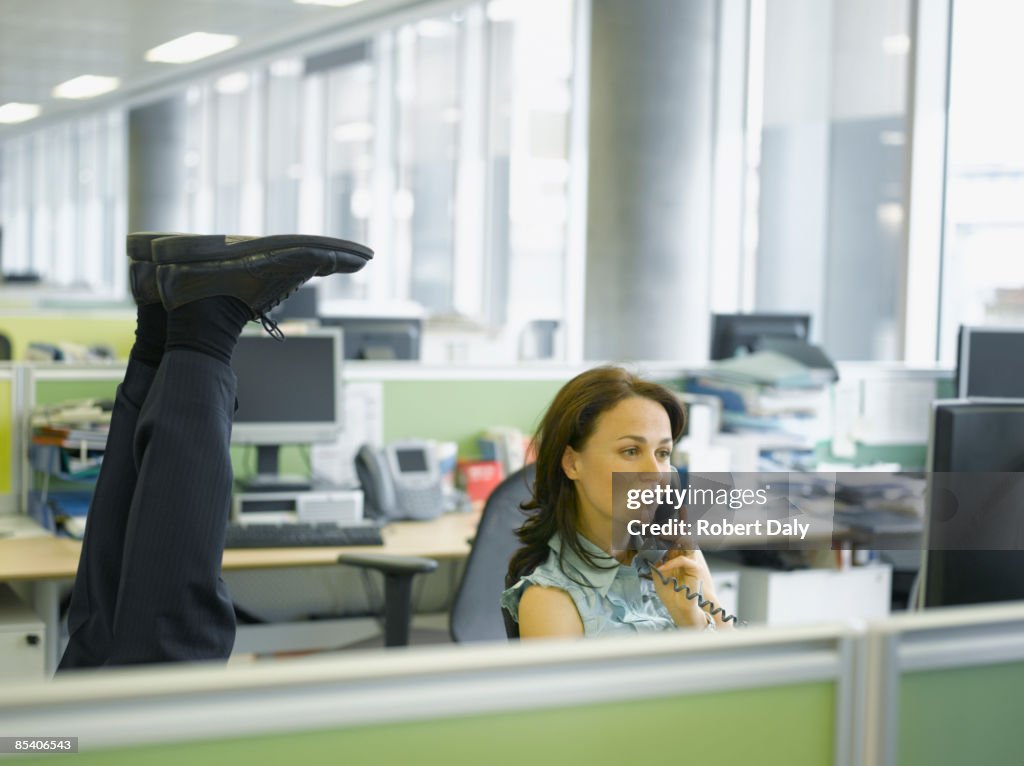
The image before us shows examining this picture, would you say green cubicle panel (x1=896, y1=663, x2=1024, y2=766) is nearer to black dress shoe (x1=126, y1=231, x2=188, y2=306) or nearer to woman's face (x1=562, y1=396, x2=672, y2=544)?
woman's face (x1=562, y1=396, x2=672, y2=544)

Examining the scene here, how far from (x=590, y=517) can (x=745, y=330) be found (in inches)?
102

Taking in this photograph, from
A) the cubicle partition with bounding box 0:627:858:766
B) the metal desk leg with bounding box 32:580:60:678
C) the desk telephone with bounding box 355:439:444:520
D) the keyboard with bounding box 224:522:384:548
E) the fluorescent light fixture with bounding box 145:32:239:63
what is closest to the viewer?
the cubicle partition with bounding box 0:627:858:766

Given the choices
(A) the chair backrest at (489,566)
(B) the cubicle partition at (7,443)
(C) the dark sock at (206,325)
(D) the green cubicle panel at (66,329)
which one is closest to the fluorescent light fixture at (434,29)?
(D) the green cubicle panel at (66,329)

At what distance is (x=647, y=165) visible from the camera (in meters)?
5.78

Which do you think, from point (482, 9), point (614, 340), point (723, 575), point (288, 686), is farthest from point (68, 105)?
point (288, 686)

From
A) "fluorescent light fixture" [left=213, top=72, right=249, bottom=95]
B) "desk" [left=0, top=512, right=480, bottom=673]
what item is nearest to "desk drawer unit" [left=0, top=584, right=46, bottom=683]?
"desk" [left=0, top=512, right=480, bottom=673]

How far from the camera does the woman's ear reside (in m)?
1.67

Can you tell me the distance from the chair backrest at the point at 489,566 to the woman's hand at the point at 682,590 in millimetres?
964

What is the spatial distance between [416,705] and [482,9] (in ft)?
24.5

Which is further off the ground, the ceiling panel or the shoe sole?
the ceiling panel

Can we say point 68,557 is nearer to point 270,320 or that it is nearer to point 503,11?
point 270,320

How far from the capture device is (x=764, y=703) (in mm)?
977

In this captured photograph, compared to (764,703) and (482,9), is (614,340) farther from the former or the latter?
(764,703)

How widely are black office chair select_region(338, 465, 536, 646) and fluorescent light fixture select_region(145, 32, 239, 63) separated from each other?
4.80m
